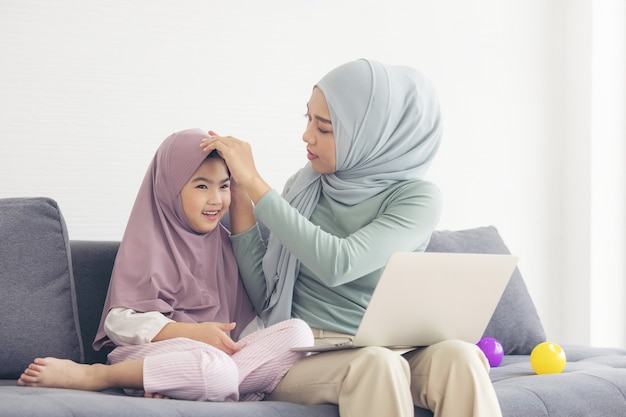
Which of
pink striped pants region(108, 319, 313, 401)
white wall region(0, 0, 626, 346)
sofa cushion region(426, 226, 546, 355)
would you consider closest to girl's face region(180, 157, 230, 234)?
pink striped pants region(108, 319, 313, 401)

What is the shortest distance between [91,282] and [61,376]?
1.62 ft

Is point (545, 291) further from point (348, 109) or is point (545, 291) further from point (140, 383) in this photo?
point (140, 383)

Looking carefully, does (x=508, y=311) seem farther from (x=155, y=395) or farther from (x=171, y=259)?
(x=155, y=395)

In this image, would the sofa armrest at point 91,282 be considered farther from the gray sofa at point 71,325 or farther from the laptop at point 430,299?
the laptop at point 430,299

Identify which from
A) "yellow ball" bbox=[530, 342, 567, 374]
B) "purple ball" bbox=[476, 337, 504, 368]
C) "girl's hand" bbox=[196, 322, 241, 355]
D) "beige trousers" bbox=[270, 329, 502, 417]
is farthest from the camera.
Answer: "purple ball" bbox=[476, 337, 504, 368]

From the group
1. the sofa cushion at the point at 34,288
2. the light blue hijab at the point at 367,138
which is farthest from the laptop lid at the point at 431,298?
the sofa cushion at the point at 34,288

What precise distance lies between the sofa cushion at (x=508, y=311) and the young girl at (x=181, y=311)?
33.5 inches

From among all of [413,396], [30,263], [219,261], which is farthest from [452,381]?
[30,263]

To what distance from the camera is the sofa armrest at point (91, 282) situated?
2.27m

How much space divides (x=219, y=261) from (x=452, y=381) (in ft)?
2.48

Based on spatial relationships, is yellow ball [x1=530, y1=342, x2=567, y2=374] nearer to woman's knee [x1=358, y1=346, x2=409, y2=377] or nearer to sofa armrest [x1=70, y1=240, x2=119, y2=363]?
woman's knee [x1=358, y1=346, x2=409, y2=377]

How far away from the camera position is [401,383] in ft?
5.52

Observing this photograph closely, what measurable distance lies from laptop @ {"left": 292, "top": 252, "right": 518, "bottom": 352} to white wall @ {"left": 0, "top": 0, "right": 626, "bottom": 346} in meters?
1.32

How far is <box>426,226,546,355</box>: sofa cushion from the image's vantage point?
2771 millimetres
